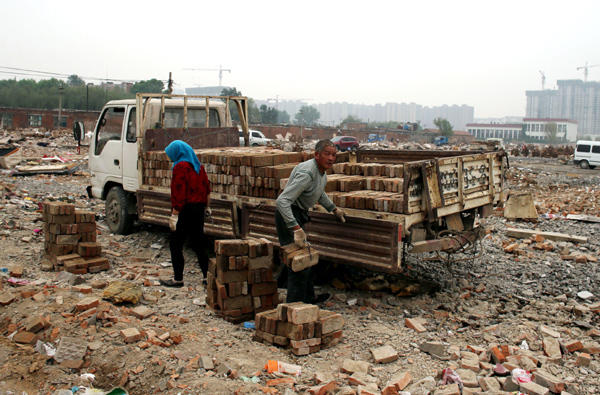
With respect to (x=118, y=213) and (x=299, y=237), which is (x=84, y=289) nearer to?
(x=299, y=237)

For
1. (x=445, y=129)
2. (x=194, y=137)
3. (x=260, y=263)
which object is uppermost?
(x=445, y=129)

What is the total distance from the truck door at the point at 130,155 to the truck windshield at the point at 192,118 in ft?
1.83

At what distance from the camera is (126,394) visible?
3.68 meters

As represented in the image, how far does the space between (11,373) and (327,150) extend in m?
3.14

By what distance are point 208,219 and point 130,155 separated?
86.3 inches

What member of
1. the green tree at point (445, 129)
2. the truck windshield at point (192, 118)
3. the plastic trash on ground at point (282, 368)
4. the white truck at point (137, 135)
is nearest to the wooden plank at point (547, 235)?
the white truck at point (137, 135)

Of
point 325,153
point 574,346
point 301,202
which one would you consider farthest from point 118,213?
point 574,346

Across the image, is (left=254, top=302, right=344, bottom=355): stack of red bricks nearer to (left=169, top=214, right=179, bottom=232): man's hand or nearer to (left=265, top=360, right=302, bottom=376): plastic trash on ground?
(left=265, top=360, right=302, bottom=376): plastic trash on ground

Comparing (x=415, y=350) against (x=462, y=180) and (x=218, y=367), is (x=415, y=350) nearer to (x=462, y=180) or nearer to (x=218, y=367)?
(x=218, y=367)

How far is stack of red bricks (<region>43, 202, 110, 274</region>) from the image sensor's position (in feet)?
22.1

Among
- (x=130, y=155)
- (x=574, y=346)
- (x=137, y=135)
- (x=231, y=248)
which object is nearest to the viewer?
(x=574, y=346)

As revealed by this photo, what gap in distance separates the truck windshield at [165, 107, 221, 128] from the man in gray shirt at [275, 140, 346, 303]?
13.9 feet

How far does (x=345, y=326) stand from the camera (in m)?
5.23

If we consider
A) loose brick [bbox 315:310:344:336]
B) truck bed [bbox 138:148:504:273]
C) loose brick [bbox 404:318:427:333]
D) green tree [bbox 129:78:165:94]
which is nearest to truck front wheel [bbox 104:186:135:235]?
truck bed [bbox 138:148:504:273]
